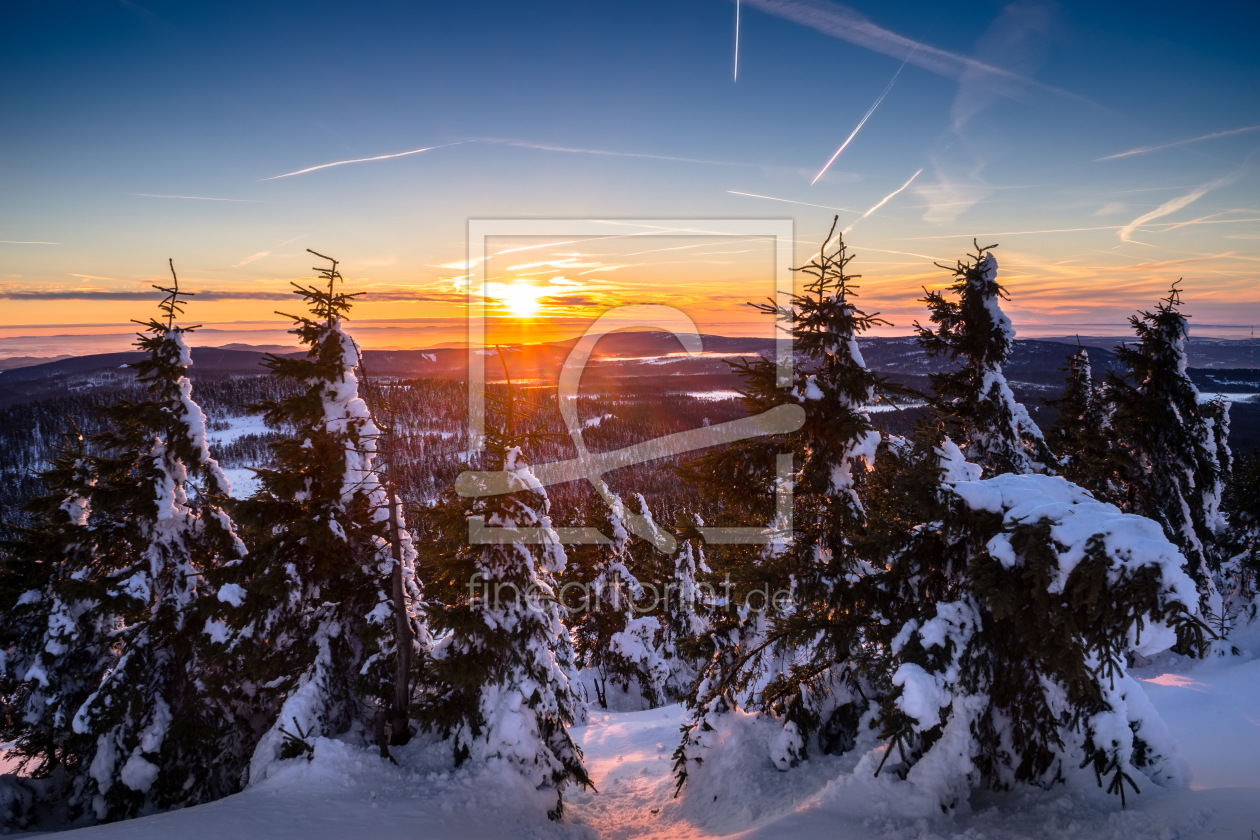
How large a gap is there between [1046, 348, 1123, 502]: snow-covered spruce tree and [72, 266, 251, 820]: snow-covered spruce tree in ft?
74.5

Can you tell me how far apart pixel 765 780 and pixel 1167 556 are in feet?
26.0

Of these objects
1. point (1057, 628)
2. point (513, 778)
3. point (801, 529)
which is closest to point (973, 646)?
point (1057, 628)

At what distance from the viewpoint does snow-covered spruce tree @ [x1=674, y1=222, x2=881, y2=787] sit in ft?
33.1

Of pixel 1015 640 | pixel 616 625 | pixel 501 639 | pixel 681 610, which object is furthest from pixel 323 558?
pixel 616 625

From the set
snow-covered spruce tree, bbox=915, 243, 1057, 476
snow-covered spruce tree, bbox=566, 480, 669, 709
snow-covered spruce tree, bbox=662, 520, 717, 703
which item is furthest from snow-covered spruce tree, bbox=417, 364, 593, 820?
snow-covered spruce tree, bbox=566, 480, 669, 709

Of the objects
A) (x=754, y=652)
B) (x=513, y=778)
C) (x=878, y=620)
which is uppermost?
(x=878, y=620)

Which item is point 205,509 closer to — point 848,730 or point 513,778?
point 513,778

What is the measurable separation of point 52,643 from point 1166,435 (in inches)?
1292

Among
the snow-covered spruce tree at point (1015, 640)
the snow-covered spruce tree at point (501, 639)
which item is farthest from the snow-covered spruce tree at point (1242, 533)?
the snow-covered spruce tree at point (501, 639)

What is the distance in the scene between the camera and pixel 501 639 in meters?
11.5

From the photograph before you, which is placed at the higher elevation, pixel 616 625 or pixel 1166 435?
pixel 1166 435

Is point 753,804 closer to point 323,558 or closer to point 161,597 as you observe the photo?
point 323,558

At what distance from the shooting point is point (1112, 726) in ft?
24.4

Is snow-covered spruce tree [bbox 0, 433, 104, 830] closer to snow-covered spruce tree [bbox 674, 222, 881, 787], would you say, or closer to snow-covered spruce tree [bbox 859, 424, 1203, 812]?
snow-covered spruce tree [bbox 674, 222, 881, 787]
